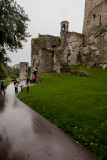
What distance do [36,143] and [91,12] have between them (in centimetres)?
3319

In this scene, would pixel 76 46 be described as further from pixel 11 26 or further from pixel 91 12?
pixel 11 26

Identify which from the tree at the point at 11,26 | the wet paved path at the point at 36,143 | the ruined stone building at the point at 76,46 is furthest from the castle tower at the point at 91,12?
the wet paved path at the point at 36,143

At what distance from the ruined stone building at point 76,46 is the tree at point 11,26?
56.7ft

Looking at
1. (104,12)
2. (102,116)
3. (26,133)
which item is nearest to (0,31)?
(26,133)

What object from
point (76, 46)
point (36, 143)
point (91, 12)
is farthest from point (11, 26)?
point (91, 12)

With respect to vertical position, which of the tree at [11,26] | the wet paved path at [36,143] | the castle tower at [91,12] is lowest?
the wet paved path at [36,143]

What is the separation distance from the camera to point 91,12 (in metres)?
29.7

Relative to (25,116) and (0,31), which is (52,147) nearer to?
(25,116)

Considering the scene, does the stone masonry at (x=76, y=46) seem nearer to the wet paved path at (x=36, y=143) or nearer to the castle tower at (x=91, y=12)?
the castle tower at (x=91, y=12)

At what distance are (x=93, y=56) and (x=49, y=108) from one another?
23255mm


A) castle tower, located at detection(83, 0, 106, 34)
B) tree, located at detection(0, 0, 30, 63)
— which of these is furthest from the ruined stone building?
tree, located at detection(0, 0, 30, 63)

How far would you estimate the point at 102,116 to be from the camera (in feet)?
21.1

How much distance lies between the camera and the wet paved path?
12.2ft

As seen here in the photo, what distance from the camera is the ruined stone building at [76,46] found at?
27172mm
